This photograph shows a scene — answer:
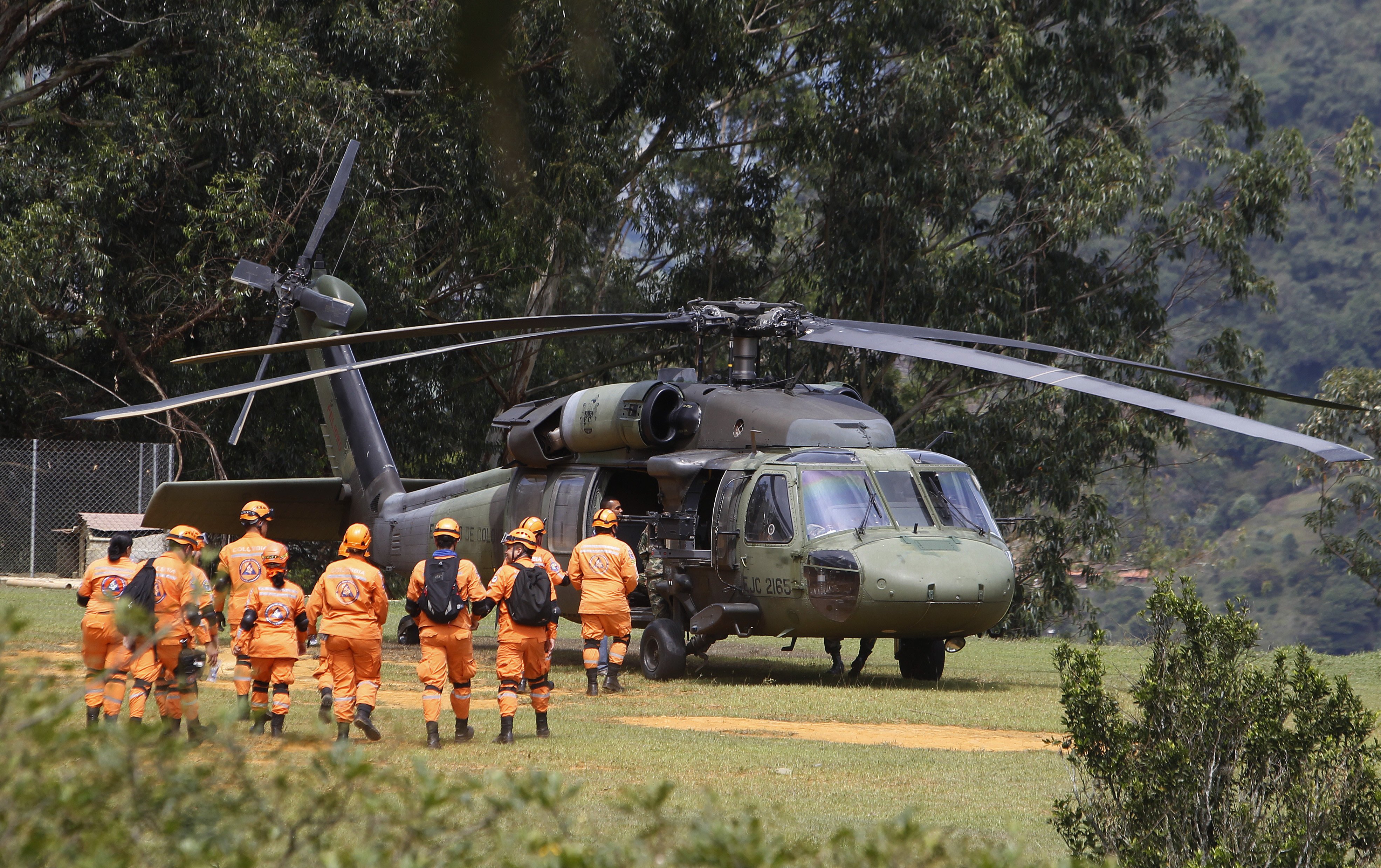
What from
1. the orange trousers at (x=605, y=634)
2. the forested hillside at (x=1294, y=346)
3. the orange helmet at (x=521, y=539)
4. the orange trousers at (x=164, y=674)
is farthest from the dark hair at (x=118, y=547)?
→ the forested hillside at (x=1294, y=346)

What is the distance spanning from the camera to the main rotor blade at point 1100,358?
7.24m

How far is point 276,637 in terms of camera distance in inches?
389

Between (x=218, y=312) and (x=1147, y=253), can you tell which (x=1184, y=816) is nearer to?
(x=218, y=312)

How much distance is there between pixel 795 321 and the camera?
13.2m

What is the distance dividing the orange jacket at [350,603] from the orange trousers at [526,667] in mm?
955

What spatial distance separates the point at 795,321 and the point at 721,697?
3.55 metres

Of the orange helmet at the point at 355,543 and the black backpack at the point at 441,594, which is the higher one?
the orange helmet at the point at 355,543

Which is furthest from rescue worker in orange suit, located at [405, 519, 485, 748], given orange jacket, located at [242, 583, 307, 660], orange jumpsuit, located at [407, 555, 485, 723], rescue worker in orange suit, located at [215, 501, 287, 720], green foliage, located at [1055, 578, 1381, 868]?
green foliage, located at [1055, 578, 1381, 868]

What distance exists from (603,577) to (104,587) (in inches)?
169

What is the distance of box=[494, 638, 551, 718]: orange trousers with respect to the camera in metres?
10.2

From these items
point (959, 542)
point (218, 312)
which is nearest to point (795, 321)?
point (959, 542)

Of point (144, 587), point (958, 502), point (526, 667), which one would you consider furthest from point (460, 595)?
point (958, 502)

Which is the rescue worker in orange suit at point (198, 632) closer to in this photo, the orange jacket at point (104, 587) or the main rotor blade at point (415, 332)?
the orange jacket at point (104, 587)

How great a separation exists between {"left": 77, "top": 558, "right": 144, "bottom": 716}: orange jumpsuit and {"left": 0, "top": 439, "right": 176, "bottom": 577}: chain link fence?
515 inches
